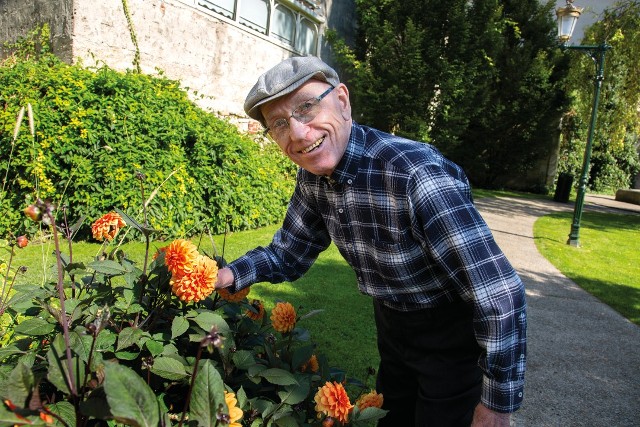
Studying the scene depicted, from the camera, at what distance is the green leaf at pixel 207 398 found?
3.11 ft

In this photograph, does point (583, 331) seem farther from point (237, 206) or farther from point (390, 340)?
point (237, 206)

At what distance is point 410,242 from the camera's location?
5.42ft

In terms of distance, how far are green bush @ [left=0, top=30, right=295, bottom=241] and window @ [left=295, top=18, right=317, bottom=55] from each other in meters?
5.76

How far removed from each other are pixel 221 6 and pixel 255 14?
101 centimetres

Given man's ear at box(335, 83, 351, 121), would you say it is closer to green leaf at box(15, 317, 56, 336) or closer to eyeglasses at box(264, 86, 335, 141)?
eyeglasses at box(264, 86, 335, 141)

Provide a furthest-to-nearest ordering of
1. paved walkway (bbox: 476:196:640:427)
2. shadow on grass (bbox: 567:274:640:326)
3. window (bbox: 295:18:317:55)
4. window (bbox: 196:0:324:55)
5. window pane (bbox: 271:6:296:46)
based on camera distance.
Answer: window (bbox: 295:18:317:55) < window pane (bbox: 271:6:296:46) < window (bbox: 196:0:324:55) < shadow on grass (bbox: 567:274:640:326) < paved walkway (bbox: 476:196:640:427)

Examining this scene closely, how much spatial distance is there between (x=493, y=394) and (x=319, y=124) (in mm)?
1041

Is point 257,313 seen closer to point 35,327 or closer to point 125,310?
point 125,310

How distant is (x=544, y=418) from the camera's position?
313 cm

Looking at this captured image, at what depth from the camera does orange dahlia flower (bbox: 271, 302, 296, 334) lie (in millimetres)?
1900

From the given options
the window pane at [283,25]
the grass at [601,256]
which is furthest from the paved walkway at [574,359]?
the window pane at [283,25]

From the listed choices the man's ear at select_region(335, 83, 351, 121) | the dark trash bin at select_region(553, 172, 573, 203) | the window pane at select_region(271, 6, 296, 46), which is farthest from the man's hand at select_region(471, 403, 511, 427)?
the dark trash bin at select_region(553, 172, 573, 203)

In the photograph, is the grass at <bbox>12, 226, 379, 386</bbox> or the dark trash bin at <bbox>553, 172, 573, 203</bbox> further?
the dark trash bin at <bbox>553, 172, 573, 203</bbox>

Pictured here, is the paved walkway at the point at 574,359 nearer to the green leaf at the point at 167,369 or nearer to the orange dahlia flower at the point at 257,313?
the orange dahlia flower at the point at 257,313
